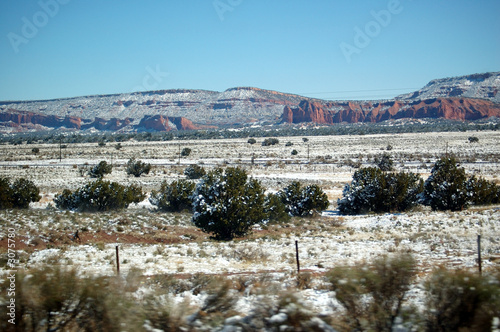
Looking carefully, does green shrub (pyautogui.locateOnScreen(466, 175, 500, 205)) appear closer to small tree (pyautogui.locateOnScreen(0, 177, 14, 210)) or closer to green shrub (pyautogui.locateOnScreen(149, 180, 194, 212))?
green shrub (pyautogui.locateOnScreen(149, 180, 194, 212))

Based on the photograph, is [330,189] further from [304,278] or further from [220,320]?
[220,320]

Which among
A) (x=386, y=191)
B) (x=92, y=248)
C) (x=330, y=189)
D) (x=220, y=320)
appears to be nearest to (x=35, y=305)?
(x=220, y=320)

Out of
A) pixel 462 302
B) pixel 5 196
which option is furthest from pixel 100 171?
pixel 462 302

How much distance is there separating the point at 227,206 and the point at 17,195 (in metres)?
15.8

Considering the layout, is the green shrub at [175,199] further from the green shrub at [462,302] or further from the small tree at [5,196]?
the green shrub at [462,302]

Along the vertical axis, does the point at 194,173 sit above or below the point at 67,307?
below

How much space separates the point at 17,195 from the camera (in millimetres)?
25656

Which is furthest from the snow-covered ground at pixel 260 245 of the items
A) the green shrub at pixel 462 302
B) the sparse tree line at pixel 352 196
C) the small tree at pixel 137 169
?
the small tree at pixel 137 169

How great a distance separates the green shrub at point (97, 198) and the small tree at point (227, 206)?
8.65 m

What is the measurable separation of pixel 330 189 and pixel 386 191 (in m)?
Answer: 10.6

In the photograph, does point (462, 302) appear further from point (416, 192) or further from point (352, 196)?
point (416, 192)

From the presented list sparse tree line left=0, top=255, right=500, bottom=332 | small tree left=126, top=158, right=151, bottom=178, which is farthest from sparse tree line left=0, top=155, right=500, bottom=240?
small tree left=126, top=158, right=151, bottom=178

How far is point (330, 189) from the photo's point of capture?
35000 millimetres

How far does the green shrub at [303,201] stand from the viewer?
24.6 m
